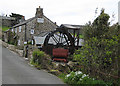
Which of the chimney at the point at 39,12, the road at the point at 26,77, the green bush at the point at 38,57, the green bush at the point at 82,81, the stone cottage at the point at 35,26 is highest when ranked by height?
the chimney at the point at 39,12

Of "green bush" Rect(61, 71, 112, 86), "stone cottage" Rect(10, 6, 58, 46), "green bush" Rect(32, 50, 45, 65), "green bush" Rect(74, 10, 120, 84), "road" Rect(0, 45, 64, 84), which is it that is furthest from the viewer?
"stone cottage" Rect(10, 6, 58, 46)

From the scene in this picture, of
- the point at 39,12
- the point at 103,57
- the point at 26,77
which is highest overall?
the point at 39,12

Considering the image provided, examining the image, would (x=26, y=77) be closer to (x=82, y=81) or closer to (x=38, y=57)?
(x=82, y=81)

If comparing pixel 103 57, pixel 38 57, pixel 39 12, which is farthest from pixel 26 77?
pixel 39 12

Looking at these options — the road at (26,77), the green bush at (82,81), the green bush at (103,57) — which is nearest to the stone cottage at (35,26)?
the road at (26,77)

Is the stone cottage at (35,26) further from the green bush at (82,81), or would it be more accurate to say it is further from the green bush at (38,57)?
the green bush at (82,81)

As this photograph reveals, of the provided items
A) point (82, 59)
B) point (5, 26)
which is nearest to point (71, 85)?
point (82, 59)

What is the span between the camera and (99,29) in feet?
37.7

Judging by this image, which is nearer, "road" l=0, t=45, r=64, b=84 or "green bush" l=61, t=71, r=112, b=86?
"green bush" l=61, t=71, r=112, b=86

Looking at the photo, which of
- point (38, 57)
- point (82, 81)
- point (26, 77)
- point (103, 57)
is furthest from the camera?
point (38, 57)

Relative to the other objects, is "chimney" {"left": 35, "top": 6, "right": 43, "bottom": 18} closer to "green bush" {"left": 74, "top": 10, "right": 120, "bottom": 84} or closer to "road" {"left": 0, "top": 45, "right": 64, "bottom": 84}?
"road" {"left": 0, "top": 45, "right": 64, "bottom": 84}

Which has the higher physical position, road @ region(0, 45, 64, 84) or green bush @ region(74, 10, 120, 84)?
green bush @ region(74, 10, 120, 84)

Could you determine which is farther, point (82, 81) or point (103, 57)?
point (103, 57)

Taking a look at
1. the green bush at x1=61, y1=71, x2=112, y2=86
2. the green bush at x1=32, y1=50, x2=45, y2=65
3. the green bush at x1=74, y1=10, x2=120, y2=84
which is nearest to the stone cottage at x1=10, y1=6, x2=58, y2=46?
the green bush at x1=32, y1=50, x2=45, y2=65
